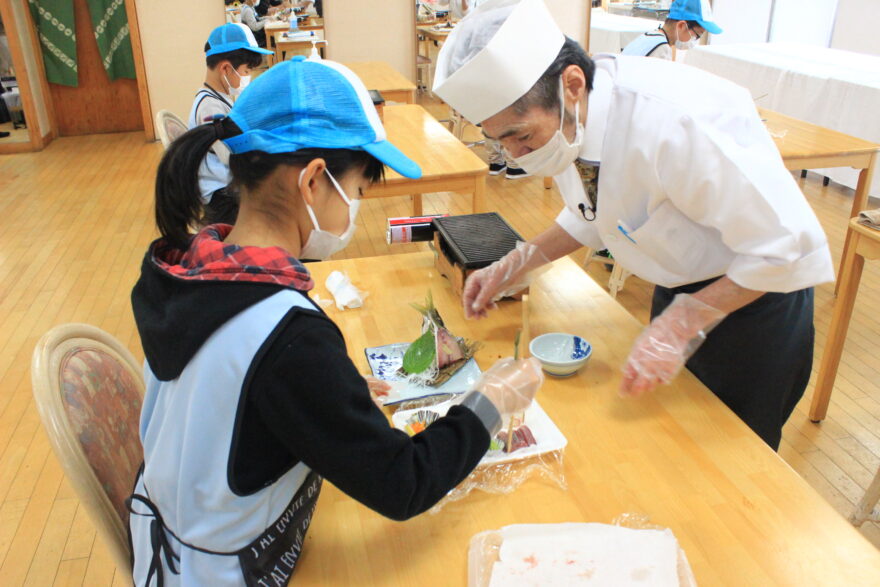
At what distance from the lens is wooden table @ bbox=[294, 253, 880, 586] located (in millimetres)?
897

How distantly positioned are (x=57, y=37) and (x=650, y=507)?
6.30 m

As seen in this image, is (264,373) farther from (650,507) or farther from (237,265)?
(650,507)

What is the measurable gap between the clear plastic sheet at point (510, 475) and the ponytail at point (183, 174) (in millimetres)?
559

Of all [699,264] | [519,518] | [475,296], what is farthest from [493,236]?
[519,518]

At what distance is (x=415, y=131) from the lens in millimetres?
3229

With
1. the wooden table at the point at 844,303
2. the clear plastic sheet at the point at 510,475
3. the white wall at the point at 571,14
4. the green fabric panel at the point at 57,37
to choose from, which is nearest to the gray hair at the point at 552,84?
the clear plastic sheet at the point at 510,475

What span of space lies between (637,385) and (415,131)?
92.9 inches

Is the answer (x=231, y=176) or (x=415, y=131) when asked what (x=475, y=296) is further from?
(x=415, y=131)

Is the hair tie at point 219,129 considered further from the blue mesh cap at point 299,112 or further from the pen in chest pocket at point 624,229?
the pen in chest pocket at point 624,229

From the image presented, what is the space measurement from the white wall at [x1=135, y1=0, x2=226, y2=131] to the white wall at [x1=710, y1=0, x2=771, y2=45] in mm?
4646

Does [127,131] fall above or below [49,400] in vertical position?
below

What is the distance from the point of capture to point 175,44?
217 inches

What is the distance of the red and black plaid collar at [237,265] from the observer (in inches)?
31.8

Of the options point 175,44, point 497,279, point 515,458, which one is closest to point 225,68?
point 497,279
